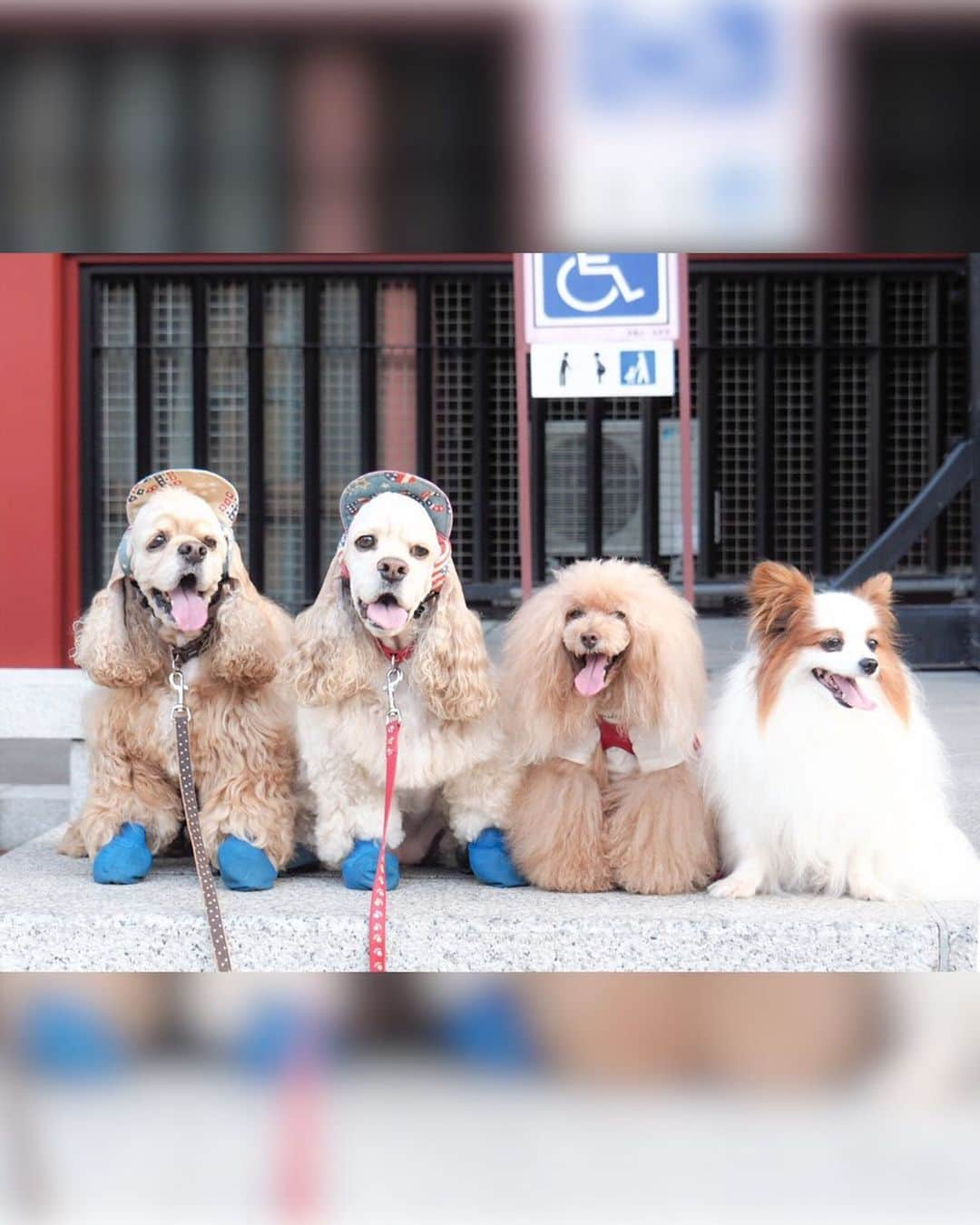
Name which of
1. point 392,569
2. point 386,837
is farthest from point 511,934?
point 392,569

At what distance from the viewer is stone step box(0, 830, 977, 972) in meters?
3.56

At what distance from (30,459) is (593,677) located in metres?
6.00

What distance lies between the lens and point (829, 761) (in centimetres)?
368

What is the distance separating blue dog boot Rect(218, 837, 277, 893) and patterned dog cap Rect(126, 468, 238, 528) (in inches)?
32.8

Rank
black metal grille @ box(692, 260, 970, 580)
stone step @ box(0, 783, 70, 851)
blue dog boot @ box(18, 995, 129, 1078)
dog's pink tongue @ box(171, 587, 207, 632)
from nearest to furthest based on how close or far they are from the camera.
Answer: blue dog boot @ box(18, 995, 129, 1078)
dog's pink tongue @ box(171, 587, 207, 632)
stone step @ box(0, 783, 70, 851)
black metal grille @ box(692, 260, 970, 580)

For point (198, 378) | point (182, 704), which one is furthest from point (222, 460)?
point (182, 704)

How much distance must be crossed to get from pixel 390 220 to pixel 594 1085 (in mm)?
1989

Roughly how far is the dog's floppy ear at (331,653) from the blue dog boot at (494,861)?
20.9 inches

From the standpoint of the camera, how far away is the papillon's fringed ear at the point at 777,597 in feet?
12.0

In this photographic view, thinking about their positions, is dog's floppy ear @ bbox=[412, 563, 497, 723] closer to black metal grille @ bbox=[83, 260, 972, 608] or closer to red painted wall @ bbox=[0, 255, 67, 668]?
black metal grille @ bbox=[83, 260, 972, 608]

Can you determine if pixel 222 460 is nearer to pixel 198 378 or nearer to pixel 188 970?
pixel 198 378

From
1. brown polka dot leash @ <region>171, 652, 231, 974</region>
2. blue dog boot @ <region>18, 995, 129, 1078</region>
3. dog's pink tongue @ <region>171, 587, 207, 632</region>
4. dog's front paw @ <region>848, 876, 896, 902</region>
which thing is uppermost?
dog's pink tongue @ <region>171, 587, 207, 632</region>

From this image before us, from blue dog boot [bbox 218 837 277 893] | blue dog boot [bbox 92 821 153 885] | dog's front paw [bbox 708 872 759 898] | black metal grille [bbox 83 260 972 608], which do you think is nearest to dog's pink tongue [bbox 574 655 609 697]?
dog's front paw [bbox 708 872 759 898]

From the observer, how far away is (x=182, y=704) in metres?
3.86
